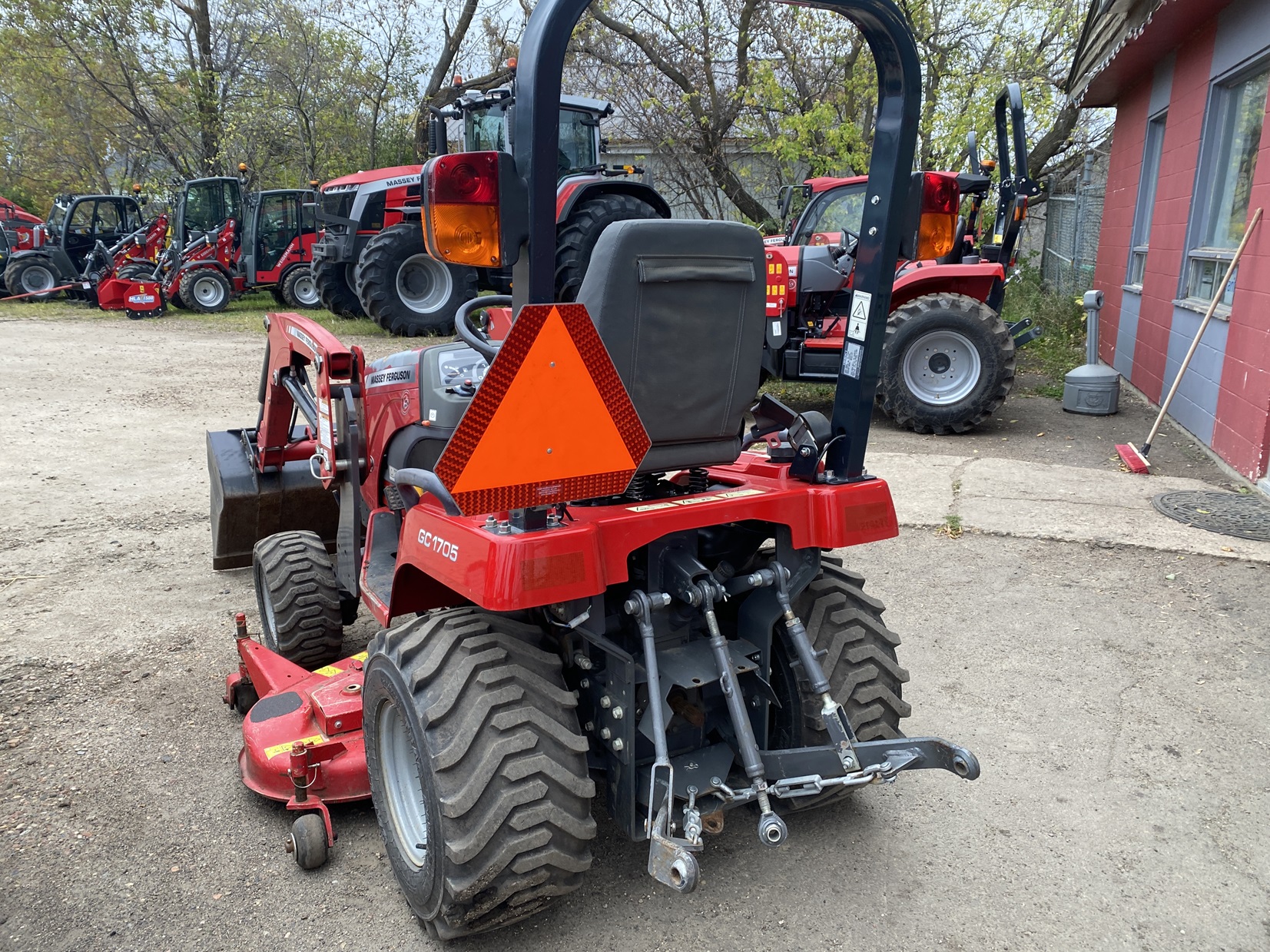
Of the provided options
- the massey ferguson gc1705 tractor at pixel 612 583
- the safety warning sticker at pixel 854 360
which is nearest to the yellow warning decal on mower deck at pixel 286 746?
the massey ferguson gc1705 tractor at pixel 612 583

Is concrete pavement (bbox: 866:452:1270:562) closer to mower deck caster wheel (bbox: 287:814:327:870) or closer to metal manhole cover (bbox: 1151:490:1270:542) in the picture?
metal manhole cover (bbox: 1151:490:1270:542)

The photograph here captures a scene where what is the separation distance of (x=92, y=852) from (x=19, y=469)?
498 cm

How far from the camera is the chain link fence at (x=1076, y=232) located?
13312 millimetres

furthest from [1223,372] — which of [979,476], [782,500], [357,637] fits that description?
[357,637]

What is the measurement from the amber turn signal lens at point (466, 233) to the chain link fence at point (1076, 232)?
11.7 m

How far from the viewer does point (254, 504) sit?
4.40 meters

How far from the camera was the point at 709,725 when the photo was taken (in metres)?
2.63

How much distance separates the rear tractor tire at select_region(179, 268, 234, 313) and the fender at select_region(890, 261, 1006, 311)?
41.6 ft

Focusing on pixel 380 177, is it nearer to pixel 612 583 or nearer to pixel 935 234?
pixel 935 234

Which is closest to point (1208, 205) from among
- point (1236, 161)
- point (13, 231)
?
point (1236, 161)

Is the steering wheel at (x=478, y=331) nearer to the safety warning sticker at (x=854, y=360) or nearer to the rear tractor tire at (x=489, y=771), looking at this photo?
the rear tractor tire at (x=489, y=771)

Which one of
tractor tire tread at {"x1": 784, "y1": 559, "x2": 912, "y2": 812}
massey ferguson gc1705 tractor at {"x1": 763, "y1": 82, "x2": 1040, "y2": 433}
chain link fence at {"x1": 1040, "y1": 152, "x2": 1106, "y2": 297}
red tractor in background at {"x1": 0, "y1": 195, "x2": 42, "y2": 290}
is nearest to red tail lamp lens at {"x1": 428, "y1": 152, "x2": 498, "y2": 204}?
tractor tire tread at {"x1": 784, "y1": 559, "x2": 912, "y2": 812}

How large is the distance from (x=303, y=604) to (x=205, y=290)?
14716mm

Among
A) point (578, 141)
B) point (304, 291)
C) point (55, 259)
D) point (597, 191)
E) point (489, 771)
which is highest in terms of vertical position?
point (578, 141)
